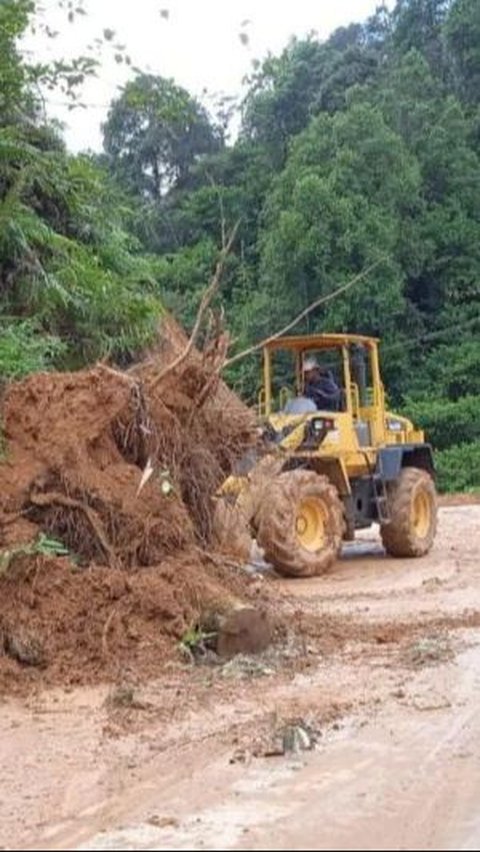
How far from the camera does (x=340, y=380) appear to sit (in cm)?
1741

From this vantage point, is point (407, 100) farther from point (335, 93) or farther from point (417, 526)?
point (417, 526)

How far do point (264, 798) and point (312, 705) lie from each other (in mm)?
2144

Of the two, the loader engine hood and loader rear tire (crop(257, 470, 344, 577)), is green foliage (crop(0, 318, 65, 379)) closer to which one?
loader rear tire (crop(257, 470, 344, 577))

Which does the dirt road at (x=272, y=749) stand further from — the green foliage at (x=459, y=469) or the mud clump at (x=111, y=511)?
the green foliage at (x=459, y=469)

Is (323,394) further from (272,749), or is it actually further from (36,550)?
(272,749)

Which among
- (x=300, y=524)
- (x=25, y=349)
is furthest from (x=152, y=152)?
(x=25, y=349)

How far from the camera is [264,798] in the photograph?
6281 mm

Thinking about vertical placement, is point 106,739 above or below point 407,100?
below

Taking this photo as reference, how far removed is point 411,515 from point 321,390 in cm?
215

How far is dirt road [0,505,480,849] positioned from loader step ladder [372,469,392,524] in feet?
19.1

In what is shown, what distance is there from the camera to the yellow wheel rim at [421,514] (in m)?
18.1

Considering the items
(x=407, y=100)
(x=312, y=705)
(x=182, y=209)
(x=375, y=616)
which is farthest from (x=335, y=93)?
(x=312, y=705)

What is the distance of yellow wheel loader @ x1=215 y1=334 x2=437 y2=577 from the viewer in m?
15.1

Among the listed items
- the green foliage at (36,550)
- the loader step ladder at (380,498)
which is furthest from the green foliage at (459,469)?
the green foliage at (36,550)
